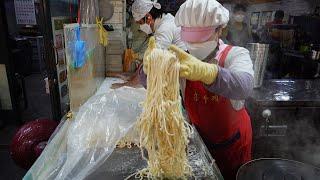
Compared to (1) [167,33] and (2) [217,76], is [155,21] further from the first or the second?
(2) [217,76]

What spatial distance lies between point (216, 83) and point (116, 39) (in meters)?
2.98

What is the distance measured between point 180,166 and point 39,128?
1.64 metres

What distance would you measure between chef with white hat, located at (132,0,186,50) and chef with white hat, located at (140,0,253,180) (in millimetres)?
1490

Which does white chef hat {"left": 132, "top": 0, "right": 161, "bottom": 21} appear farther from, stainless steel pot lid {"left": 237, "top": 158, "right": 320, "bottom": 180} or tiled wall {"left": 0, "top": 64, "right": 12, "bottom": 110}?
tiled wall {"left": 0, "top": 64, "right": 12, "bottom": 110}

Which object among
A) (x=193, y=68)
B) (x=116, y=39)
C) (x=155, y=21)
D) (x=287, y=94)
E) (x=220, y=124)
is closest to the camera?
(x=193, y=68)

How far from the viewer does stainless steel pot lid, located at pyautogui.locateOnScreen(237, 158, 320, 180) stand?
1.38 m

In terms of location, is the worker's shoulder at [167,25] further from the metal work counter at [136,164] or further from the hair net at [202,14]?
the metal work counter at [136,164]

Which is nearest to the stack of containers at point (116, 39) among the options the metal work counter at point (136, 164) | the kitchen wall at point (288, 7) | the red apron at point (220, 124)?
the kitchen wall at point (288, 7)

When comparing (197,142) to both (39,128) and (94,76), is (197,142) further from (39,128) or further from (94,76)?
(94,76)

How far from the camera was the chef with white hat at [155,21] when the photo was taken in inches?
138

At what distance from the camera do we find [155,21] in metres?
3.90

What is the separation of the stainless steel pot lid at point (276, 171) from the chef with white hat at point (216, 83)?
1.31 feet

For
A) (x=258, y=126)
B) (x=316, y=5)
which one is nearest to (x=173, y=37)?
(x=258, y=126)

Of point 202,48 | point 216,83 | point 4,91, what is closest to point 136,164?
point 216,83
